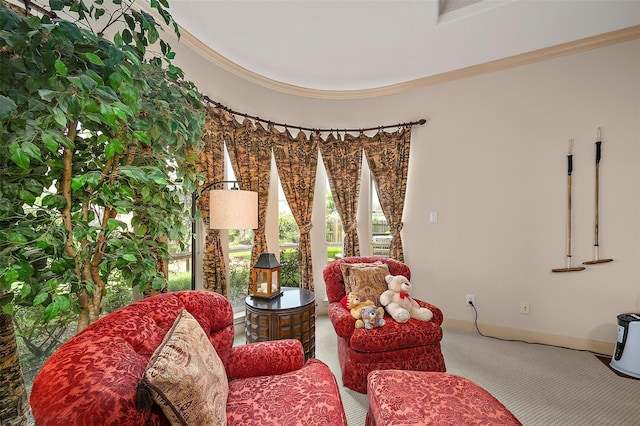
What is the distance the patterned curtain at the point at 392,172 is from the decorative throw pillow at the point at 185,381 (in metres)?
2.69

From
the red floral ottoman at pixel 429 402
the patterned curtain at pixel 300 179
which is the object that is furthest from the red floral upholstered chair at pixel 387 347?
the patterned curtain at pixel 300 179

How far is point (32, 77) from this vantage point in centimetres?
94

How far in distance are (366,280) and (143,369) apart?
5.73 feet

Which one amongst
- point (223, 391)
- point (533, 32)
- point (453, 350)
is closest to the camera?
point (223, 391)

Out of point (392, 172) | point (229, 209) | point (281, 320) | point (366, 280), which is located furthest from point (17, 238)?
point (392, 172)

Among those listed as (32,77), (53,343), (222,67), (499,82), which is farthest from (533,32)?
(53,343)

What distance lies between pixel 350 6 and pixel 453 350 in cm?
313

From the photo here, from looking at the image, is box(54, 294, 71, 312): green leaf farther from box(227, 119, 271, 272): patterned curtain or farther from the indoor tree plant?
box(227, 119, 271, 272): patterned curtain

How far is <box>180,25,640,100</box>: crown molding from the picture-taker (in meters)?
2.54

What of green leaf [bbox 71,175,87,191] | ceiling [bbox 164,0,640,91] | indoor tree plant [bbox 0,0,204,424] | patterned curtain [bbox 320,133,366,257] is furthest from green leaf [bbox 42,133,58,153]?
patterned curtain [bbox 320,133,366,257]

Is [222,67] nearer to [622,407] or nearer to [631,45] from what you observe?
[631,45]

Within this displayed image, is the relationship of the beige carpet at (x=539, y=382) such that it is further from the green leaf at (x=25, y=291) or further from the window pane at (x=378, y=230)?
the green leaf at (x=25, y=291)

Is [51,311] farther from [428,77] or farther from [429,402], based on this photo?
[428,77]

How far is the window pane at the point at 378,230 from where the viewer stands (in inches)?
145
